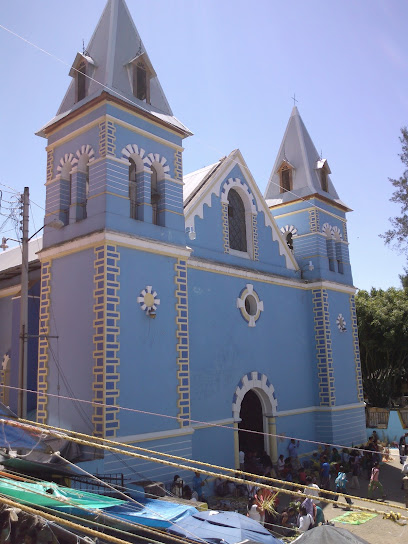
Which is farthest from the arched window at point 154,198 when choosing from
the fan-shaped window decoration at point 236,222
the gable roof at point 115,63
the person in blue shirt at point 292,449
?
the person in blue shirt at point 292,449

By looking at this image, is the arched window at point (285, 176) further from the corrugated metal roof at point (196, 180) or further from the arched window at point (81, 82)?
the arched window at point (81, 82)

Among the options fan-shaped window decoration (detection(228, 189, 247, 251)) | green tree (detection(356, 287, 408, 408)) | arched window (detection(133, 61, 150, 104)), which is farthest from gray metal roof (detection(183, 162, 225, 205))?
green tree (detection(356, 287, 408, 408))

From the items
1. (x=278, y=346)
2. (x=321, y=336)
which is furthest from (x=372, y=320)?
(x=278, y=346)

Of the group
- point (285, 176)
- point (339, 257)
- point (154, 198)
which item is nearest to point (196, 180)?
point (154, 198)

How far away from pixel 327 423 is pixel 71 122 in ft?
45.5

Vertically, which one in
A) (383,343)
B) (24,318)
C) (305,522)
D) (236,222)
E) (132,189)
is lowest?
(305,522)

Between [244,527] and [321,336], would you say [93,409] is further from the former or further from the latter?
[321,336]

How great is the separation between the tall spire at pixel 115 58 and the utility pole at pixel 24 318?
160 inches

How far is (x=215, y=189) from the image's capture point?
16.4m

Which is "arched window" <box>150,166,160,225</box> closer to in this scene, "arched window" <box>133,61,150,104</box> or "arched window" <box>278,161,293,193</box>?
"arched window" <box>133,61,150,104</box>

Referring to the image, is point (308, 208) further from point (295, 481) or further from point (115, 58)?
point (295, 481)

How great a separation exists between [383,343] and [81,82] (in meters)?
21.4

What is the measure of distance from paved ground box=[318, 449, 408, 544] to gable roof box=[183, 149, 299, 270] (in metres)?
8.27

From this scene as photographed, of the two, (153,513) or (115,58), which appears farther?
(115,58)
